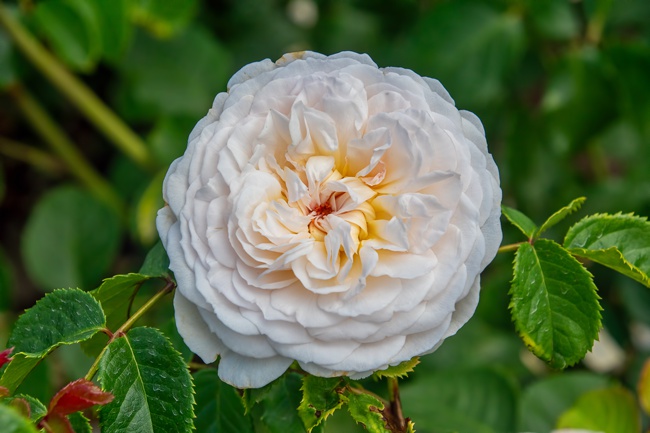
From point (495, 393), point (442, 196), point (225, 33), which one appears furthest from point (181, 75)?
point (442, 196)

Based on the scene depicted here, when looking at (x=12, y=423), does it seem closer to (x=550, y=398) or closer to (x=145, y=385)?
(x=145, y=385)

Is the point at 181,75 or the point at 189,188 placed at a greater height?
the point at 189,188

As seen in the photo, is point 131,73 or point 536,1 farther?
point 131,73

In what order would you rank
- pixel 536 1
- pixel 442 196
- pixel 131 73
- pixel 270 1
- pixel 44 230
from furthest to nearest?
1. pixel 270 1
2. pixel 131 73
3. pixel 44 230
4. pixel 536 1
5. pixel 442 196

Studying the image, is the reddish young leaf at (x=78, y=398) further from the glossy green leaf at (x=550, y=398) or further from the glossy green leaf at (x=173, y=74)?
the glossy green leaf at (x=173, y=74)

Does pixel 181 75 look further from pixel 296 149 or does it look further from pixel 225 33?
pixel 296 149

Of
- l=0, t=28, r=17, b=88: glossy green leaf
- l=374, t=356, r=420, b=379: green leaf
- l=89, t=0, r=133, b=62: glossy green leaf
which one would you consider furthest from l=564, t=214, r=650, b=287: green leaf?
l=0, t=28, r=17, b=88: glossy green leaf

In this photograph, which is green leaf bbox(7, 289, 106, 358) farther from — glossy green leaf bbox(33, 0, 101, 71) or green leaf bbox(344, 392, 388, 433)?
glossy green leaf bbox(33, 0, 101, 71)
